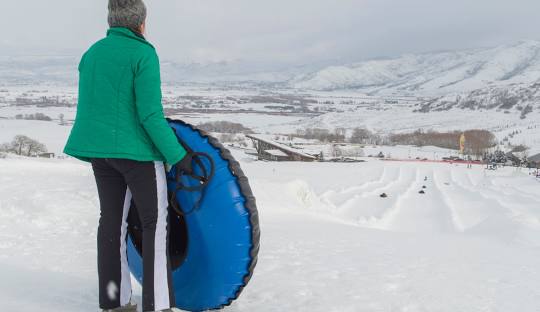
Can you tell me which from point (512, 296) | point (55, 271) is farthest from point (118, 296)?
point (512, 296)

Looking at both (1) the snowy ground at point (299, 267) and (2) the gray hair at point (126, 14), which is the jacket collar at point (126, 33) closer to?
(2) the gray hair at point (126, 14)

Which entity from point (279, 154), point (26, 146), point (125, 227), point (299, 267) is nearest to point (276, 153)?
point (279, 154)

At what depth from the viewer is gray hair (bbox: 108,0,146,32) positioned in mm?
2250

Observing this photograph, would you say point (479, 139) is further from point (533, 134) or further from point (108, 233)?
point (108, 233)

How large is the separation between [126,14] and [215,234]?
1.16 metres

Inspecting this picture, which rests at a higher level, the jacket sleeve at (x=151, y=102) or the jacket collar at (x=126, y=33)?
the jacket collar at (x=126, y=33)

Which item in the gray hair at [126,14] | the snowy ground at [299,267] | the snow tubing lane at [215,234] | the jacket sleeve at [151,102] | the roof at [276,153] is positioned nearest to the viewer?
the jacket sleeve at [151,102]

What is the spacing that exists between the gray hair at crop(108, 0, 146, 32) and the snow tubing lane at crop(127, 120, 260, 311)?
0.56 meters

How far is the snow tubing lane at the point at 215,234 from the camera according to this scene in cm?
236

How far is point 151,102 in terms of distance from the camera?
84.9 inches

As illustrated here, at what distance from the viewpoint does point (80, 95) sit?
2303mm

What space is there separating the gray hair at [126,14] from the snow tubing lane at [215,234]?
0.56 metres

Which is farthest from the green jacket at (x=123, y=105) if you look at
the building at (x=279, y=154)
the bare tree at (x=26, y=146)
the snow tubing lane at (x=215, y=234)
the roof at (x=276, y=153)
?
the roof at (x=276, y=153)

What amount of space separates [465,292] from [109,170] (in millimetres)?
2695
